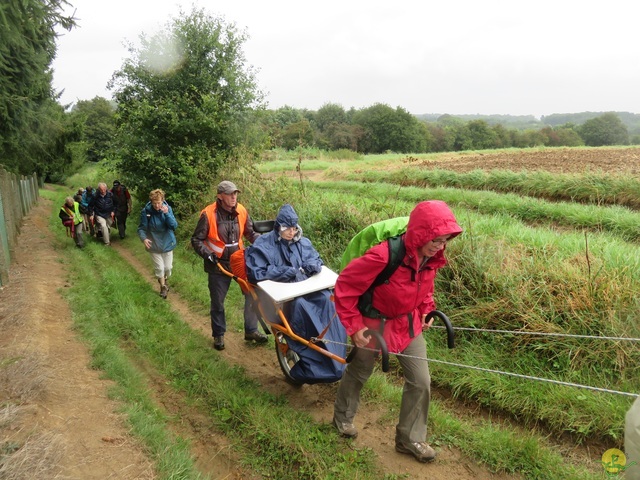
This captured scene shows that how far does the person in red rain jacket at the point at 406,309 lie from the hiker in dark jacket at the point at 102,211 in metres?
10.0

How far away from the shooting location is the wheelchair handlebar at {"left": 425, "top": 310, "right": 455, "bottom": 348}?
3.21m

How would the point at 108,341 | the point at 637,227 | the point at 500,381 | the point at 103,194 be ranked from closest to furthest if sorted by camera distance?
the point at 500,381
the point at 108,341
the point at 637,227
the point at 103,194

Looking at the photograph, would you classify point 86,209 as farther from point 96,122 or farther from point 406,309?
point 96,122

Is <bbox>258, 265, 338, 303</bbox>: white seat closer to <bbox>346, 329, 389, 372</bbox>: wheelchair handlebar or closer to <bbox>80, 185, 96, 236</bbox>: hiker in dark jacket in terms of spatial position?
<bbox>346, 329, 389, 372</bbox>: wheelchair handlebar

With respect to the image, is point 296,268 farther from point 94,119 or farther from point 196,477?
point 94,119

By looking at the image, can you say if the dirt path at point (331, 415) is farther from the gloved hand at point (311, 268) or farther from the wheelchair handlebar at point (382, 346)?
the gloved hand at point (311, 268)

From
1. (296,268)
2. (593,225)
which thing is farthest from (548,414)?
(593,225)

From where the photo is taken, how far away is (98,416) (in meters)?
3.77

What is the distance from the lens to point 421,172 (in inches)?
724

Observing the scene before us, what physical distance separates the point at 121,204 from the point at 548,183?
1240 cm

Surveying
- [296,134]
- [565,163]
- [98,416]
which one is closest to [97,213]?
[98,416]

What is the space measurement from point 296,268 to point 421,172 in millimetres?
14931

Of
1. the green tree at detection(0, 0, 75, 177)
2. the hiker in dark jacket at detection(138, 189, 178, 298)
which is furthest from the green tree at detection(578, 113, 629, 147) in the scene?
the hiker in dark jacket at detection(138, 189, 178, 298)

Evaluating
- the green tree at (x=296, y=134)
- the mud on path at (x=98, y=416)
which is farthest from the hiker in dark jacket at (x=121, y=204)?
the mud on path at (x=98, y=416)
